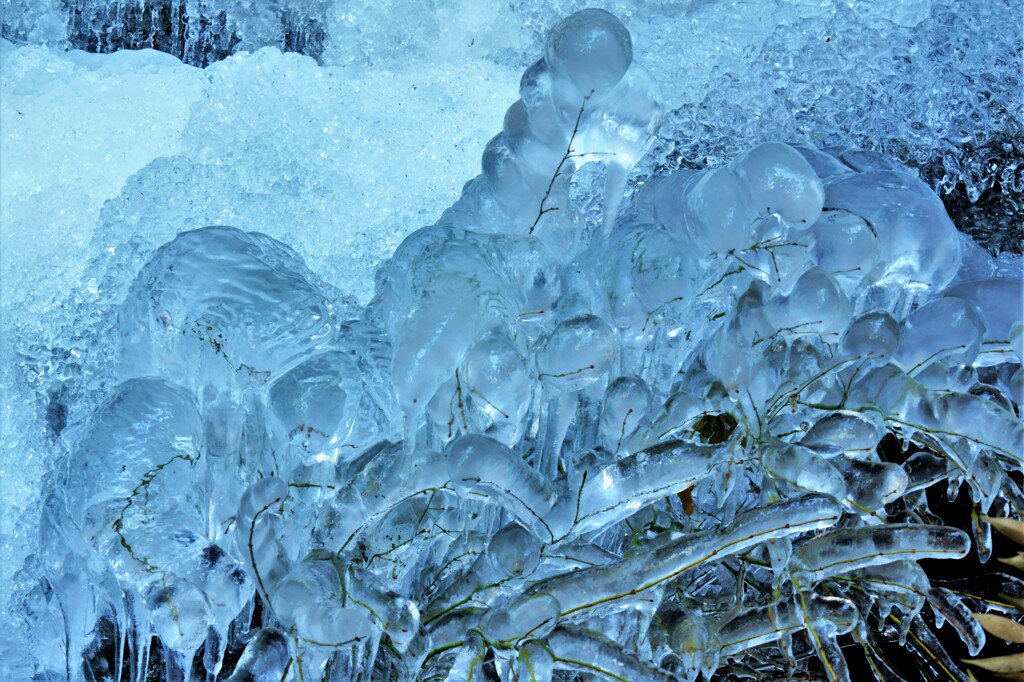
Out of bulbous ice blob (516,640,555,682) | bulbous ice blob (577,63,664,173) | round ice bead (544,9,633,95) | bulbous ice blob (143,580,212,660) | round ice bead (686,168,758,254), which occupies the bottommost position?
bulbous ice blob (516,640,555,682)

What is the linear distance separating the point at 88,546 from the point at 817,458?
50cm

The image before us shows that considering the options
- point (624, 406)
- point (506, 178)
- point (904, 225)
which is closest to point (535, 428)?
point (624, 406)

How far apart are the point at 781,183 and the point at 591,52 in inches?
6.8

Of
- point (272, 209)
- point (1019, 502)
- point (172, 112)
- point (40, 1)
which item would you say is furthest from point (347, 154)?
point (1019, 502)

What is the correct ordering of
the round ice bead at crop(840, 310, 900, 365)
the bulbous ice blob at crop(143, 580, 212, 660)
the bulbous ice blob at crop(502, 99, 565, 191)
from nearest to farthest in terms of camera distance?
the bulbous ice blob at crop(143, 580, 212, 660) < the bulbous ice blob at crop(502, 99, 565, 191) < the round ice bead at crop(840, 310, 900, 365)

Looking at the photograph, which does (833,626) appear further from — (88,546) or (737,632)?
(88,546)

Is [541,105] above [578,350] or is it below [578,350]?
above

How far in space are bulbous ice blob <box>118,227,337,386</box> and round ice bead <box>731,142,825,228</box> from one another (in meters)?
0.31

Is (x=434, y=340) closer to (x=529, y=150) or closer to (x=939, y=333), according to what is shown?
(x=529, y=150)

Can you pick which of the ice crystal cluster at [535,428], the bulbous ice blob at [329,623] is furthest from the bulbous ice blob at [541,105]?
the bulbous ice blob at [329,623]

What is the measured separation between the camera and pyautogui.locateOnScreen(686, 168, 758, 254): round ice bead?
2.61 feet

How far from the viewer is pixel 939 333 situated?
90 centimetres

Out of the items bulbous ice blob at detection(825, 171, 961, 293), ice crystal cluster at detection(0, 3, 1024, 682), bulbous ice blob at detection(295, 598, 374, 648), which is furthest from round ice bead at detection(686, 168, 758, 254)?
bulbous ice blob at detection(295, 598, 374, 648)

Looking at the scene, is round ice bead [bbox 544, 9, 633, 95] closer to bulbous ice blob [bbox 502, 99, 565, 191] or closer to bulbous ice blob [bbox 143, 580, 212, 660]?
bulbous ice blob [bbox 502, 99, 565, 191]
